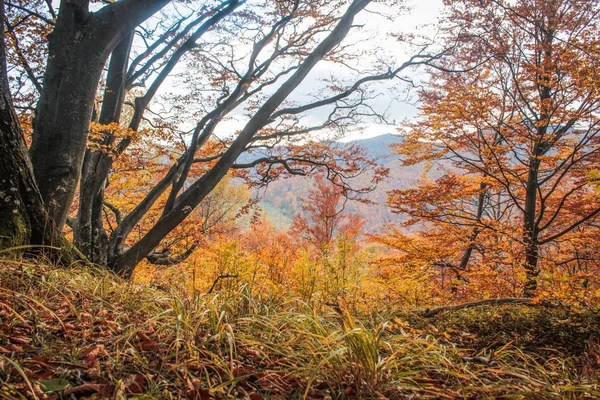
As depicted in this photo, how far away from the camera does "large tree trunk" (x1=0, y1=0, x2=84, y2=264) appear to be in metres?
2.37

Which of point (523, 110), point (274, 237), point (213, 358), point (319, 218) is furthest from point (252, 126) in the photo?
point (319, 218)

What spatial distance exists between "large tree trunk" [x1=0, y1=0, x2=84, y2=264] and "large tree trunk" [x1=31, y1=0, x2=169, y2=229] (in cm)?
52

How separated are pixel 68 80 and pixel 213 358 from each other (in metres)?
3.23

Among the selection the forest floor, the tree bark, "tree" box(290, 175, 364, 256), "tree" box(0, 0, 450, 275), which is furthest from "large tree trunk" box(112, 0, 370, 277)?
"tree" box(290, 175, 364, 256)

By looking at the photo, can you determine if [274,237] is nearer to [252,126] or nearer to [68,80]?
[252,126]

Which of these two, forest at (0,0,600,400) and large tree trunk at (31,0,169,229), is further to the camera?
large tree trunk at (31,0,169,229)

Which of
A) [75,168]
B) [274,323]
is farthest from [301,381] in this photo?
[75,168]

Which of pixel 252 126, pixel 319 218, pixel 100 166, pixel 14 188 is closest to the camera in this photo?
pixel 14 188

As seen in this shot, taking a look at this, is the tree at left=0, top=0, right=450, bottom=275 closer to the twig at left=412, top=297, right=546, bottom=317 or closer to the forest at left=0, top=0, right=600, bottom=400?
the forest at left=0, top=0, right=600, bottom=400

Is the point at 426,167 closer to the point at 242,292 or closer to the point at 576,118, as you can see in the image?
the point at 576,118

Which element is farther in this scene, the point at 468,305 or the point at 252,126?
the point at 252,126

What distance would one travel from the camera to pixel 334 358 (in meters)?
1.26

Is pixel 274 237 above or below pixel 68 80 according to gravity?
below

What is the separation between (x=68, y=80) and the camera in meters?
3.12
